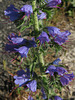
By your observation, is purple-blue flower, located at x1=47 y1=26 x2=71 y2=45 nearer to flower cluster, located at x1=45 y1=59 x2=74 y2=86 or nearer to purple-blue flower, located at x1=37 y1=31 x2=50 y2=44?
purple-blue flower, located at x1=37 y1=31 x2=50 y2=44

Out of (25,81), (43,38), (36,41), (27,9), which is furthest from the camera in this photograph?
(25,81)

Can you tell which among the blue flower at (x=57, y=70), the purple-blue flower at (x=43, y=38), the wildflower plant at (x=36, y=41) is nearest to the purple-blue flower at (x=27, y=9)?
the wildflower plant at (x=36, y=41)

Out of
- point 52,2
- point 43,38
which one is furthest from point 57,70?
point 52,2

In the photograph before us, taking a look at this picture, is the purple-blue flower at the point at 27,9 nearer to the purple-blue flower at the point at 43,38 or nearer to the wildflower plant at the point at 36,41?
the wildflower plant at the point at 36,41

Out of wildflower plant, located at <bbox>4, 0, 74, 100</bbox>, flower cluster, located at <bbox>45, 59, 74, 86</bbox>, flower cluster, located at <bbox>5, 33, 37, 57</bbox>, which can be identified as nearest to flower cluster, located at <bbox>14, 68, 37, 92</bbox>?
wildflower plant, located at <bbox>4, 0, 74, 100</bbox>

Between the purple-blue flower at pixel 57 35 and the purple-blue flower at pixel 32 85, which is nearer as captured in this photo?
the purple-blue flower at pixel 57 35

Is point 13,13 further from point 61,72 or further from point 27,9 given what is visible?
point 61,72

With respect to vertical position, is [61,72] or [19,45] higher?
[19,45]

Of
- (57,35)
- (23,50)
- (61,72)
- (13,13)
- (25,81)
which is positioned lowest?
(25,81)

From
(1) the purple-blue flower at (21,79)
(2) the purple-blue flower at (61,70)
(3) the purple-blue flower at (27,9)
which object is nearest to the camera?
(3) the purple-blue flower at (27,9)

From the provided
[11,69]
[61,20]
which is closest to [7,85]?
[11,69]

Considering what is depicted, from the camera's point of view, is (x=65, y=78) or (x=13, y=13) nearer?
(x=13, y=13)
